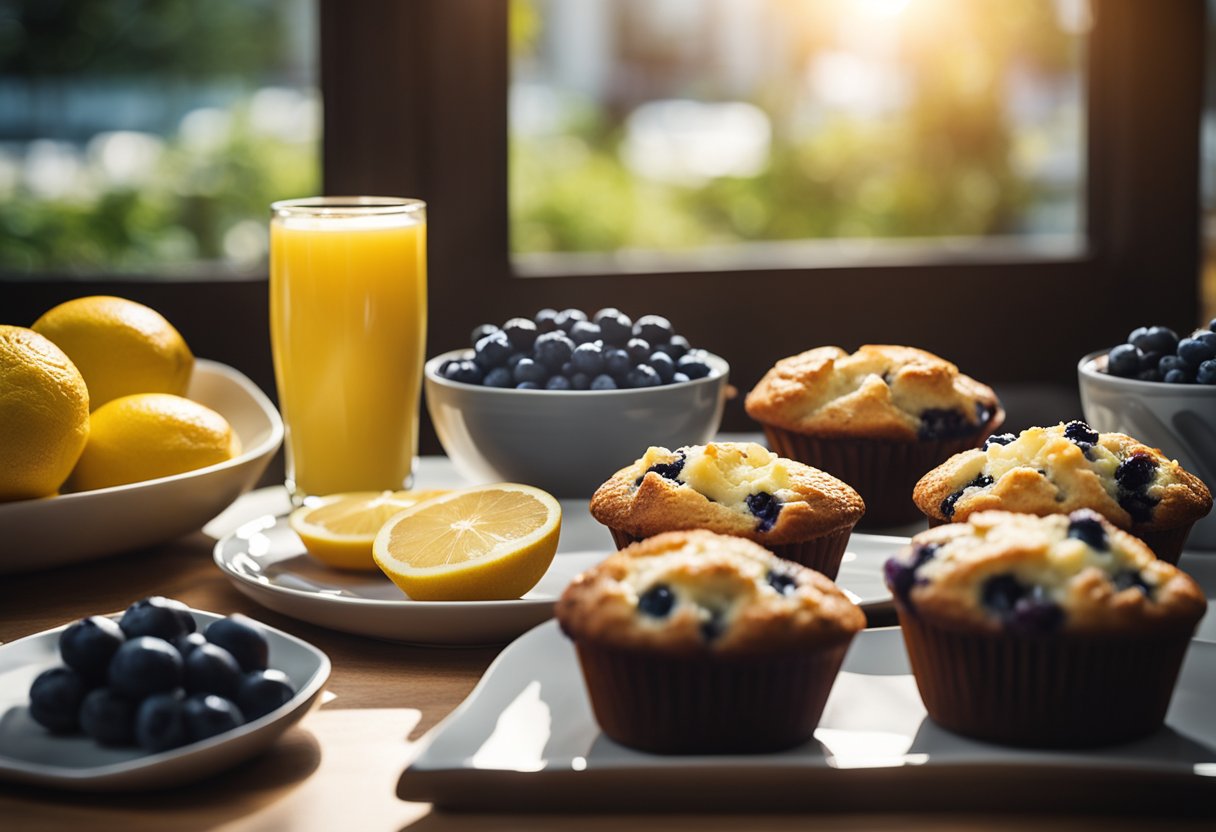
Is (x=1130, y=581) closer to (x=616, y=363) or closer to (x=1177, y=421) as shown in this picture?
(x=1177, y=421)

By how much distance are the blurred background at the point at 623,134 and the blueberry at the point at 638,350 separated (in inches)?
34.7

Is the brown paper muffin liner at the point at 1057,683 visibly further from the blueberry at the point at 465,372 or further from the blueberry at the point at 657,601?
the blueberry at the point at 465,372

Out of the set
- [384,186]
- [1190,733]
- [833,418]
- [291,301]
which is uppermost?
[384,186]

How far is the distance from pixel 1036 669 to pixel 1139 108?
1.82 metres

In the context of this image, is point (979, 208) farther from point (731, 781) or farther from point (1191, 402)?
point (731, 781)

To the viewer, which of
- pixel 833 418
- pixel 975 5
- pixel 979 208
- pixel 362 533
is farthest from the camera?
pixel 979 208

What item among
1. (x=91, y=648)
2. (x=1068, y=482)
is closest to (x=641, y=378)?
(x=1068, y=482)

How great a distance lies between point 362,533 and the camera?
1180 millimetres

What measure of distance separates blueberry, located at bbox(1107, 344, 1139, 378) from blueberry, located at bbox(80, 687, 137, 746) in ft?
3.16

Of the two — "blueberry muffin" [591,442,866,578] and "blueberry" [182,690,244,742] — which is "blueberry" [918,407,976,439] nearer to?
"blueberry muffin" [591,442,866,578]

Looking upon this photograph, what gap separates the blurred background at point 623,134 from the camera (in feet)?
7.88

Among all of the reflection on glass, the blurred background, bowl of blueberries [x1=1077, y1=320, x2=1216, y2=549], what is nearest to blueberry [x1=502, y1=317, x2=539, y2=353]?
bowl of blueberries [x1=1077, y1=320, x2=1216, y2=549]

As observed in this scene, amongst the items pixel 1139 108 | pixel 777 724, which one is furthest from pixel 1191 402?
pixel 1139 108

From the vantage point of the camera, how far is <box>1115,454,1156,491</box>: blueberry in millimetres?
1083
